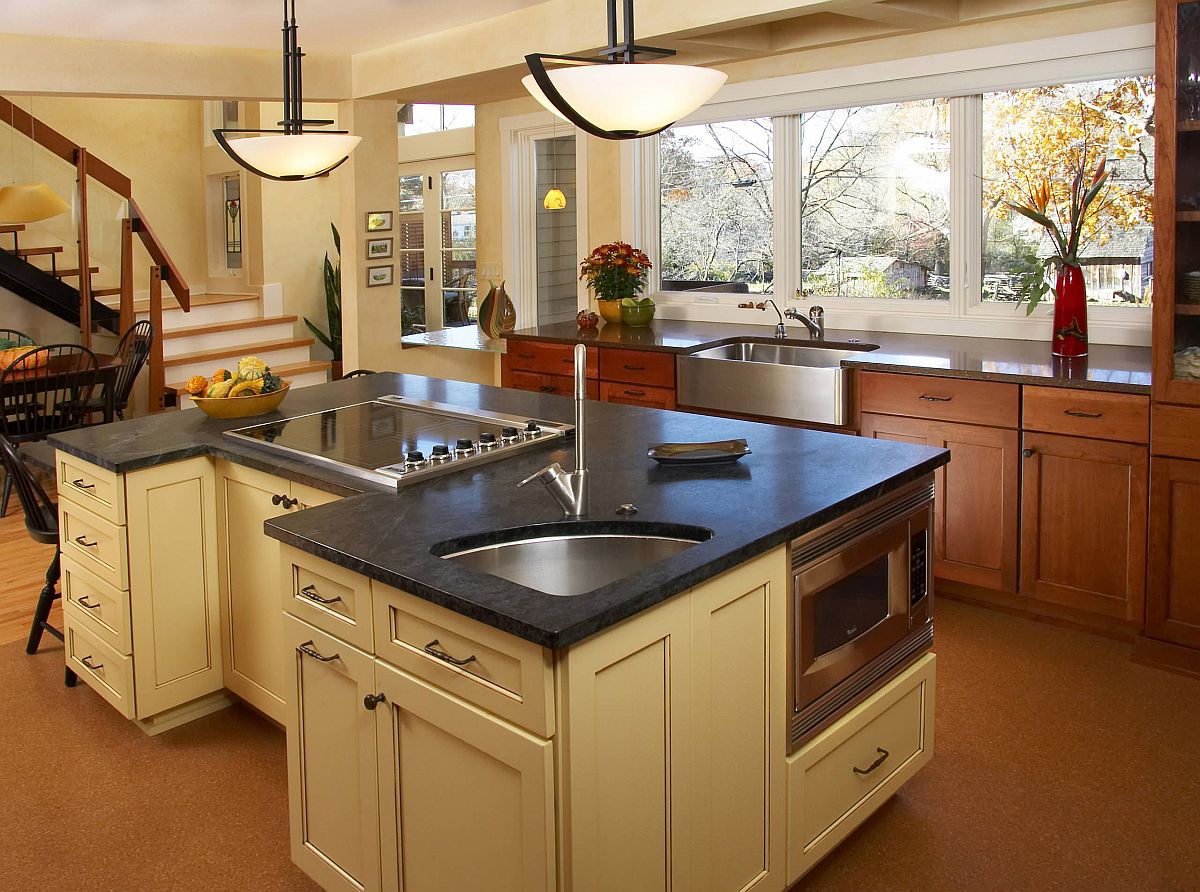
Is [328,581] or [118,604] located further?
[118,604]

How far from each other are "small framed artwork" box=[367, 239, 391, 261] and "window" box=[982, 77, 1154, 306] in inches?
134

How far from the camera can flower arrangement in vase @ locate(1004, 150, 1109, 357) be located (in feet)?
13.1

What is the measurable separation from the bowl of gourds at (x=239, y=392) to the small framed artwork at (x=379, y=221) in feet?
9.68

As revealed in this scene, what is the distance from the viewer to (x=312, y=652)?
225 cm

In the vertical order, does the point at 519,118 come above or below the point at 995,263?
above

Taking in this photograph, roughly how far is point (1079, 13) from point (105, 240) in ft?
19.2

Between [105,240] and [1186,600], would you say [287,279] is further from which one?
[1186,600]

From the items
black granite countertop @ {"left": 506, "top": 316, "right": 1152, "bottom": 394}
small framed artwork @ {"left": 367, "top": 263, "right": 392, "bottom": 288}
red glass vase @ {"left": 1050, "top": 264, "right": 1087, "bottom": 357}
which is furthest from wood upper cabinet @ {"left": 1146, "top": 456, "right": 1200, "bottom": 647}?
small framed artwork @ {"left": 367, "top": 263, "right": 392, "bottom": 288}

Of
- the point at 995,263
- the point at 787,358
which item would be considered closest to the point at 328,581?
the point at 787,358

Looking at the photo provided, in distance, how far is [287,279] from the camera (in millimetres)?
9133

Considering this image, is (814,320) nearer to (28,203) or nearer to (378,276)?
(378,276)

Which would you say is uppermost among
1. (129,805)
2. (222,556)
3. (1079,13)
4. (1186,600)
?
(1079,13)

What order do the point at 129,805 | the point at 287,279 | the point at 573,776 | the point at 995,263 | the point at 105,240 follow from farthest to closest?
the point at 287,279
the point at 105,240
the point at 995,263
the point at 129,805
the point at 573,776

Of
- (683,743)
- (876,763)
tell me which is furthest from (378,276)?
(683,743)
